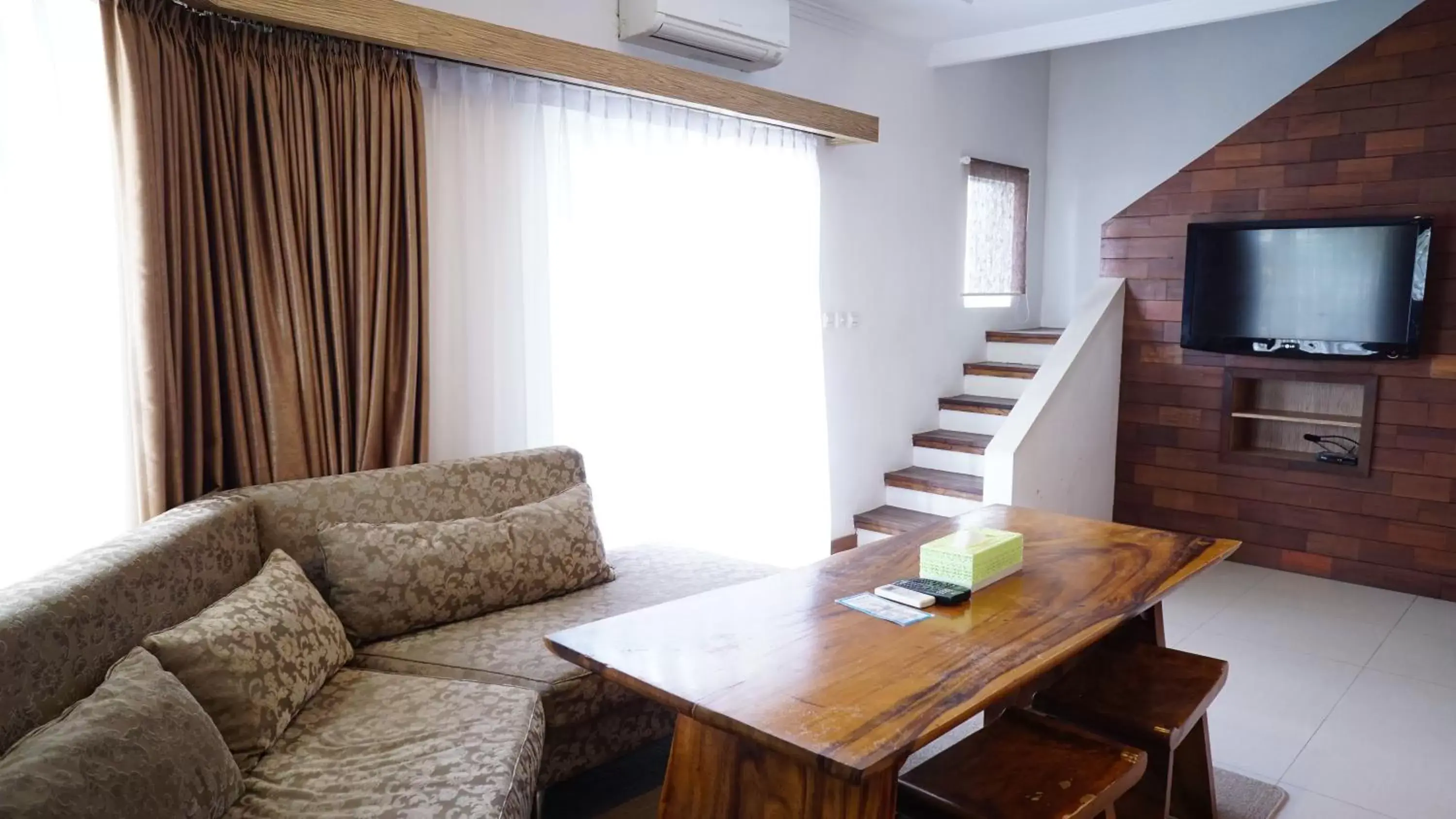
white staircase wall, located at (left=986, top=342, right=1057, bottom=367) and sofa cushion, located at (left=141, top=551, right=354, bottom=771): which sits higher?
white staircase wall, located at (left=986, top=342, right=1057, bottom=367)

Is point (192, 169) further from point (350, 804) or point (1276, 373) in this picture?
point (1276, 373)

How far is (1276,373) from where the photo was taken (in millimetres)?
Answer: 4496

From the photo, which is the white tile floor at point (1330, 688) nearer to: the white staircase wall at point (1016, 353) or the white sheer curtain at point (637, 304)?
the white staircase wall at point (1016, 353)

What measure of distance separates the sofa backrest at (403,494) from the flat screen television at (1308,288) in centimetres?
332

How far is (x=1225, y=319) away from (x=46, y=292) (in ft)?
15.5

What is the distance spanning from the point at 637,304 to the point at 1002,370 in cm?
→ 263

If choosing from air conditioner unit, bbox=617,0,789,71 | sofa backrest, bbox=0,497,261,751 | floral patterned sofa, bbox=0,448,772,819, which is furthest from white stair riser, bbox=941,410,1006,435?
sofa backrest, bbox=0,497,261,751

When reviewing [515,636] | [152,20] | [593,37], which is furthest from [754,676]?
[593,37]

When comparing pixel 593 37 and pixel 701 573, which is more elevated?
pixel 593 37

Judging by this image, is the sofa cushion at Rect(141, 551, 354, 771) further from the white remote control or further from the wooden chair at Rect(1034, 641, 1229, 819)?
the wooden chair at Rect(1034, 641, 1229, 819)

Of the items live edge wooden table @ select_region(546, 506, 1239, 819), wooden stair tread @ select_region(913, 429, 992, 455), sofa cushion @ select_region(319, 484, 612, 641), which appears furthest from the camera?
wooden stair tread @ select_region(913, 429, 992, 455)

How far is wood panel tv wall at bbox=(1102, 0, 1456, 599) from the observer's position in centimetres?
404

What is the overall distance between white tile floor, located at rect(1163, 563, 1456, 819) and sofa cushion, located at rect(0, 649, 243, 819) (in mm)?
2627

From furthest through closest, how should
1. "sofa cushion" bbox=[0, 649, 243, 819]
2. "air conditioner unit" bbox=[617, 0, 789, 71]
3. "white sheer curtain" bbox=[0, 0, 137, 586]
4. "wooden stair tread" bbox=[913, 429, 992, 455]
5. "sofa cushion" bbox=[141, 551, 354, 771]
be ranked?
"wooden stair tread" bbox=[913, 429, 992, 455] → "air conditioner unit" bbox=[617, 0, 789, 71] → "white sheer curtain" bbox=[0, 0, 137, 586] → "sofa cushion" bbox=[141, 551, 354, 771] → "sofa cushion" bbox=[0, 649, 243, 819]
